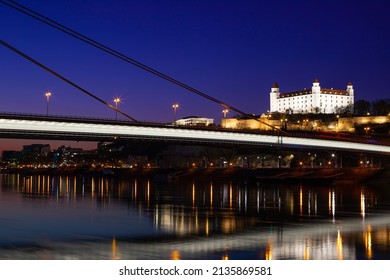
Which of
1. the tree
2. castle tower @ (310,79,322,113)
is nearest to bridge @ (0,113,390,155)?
the tree

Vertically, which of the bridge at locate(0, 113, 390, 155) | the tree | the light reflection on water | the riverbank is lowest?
the light reflection on water

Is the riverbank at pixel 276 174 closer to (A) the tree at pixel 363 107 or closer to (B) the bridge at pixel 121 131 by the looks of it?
(B) the bridge at pixel 121 131

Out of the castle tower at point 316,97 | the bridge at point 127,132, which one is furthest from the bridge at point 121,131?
the castle tower at point 316,97

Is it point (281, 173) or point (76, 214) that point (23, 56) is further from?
point (281, 173)

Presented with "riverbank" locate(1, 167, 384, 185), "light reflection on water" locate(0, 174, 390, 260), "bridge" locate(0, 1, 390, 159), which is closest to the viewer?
"light reflection on water" locate(0, 174, 390, 260)

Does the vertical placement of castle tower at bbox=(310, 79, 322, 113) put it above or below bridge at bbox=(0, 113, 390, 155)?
above

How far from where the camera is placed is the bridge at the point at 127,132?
122ft

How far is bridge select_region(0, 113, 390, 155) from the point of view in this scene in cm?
3725

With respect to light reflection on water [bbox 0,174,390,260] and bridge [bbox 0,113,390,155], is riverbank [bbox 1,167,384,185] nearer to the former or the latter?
bridge [bbox 0,113,390,155]

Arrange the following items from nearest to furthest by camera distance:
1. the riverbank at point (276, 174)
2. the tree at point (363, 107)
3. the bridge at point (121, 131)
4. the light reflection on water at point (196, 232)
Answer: the light reflection on water at point (196, 232) < the bridge at point (121, 131) < the riverbank at point (276, 174) < the tree at point (363, 107)

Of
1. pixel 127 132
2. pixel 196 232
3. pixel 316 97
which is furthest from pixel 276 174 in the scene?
pixel 316 97

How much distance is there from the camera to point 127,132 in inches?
1663

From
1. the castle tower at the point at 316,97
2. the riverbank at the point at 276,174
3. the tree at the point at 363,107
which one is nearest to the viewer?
the riverbank at the point at 276,174

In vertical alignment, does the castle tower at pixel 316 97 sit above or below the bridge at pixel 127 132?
above
